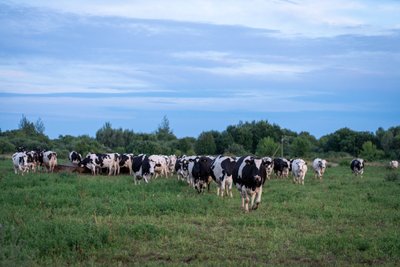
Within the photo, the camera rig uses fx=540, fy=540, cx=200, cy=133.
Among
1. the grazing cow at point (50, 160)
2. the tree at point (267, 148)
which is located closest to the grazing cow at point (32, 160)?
the grazing cow at point (50, 160)

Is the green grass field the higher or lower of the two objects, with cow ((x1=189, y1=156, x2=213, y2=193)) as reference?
lower

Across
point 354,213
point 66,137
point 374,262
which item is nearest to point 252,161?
point 354,213

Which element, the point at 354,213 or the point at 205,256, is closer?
the point at 205,256

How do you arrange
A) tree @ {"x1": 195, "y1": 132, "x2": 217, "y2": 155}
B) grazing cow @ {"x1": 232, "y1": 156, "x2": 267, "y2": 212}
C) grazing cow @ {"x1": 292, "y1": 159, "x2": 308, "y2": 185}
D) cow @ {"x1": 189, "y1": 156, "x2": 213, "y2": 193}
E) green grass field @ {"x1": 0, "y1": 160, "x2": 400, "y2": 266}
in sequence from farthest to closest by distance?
tree @ {"x1": 195, "y1": 132, "x2": 217, "y2": 155}, grazing cow @ {"x1": 292, "y1": 159, "x2": 308, "y2": 185}, cow @ {"x1": 189, "y1": 156, "x2": 213, "y2": 193}, grazing cow @ {"x1": 232, "y1": 156, "x2": 267, "y2": 212}, green grass field @ {"x1": 0, "y1": 160, "x2": 400, "y2": 266}

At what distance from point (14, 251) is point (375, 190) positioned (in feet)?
62.5

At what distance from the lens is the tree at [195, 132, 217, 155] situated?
82375 mm

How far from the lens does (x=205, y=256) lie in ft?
36.6

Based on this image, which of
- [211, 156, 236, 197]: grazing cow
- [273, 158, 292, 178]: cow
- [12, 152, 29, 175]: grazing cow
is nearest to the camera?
[211, 156, 236, 197]: grazing cow

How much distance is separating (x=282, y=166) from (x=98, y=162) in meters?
13.1

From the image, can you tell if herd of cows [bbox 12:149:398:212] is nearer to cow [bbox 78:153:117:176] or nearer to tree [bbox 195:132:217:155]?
cow [bbox 78:153:117:176]

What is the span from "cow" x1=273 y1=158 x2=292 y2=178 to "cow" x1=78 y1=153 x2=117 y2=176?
1183 cm

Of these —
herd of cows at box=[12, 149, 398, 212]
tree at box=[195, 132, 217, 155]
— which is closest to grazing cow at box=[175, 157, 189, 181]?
herd of cows at box=[12, 149, 398, 212]

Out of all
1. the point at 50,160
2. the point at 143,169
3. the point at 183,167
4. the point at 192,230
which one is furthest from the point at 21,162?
the point at 192,230

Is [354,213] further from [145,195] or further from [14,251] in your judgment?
[14,251]
